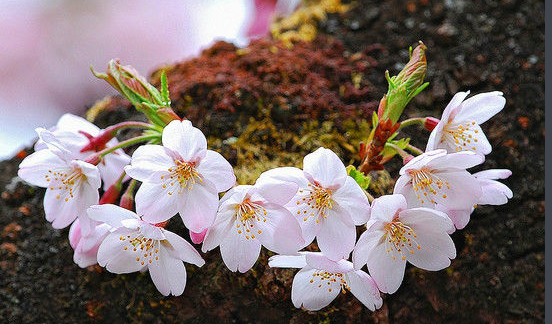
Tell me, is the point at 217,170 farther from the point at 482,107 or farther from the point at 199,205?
the point at 482,107

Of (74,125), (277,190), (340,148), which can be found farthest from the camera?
(340,148)

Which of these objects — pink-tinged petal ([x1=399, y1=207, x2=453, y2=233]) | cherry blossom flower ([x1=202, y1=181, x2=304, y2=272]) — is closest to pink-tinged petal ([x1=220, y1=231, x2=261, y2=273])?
cherry blossom flower ([x1=202, y1=181, x2=304, y2=272])

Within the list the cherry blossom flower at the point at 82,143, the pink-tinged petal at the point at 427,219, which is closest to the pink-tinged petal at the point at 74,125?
the cherry blossom flower at the point at 82,143

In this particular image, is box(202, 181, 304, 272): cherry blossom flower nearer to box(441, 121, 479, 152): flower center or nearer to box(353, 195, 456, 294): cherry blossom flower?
box(353, 195, 456, 294): cherry blossom flower

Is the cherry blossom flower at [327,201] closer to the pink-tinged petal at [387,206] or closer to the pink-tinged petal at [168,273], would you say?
the pink-tinged petal at [387,206]

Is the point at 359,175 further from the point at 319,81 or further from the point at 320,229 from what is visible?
the point at 319,81

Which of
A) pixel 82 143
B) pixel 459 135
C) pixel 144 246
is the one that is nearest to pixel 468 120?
pixel 459 135
